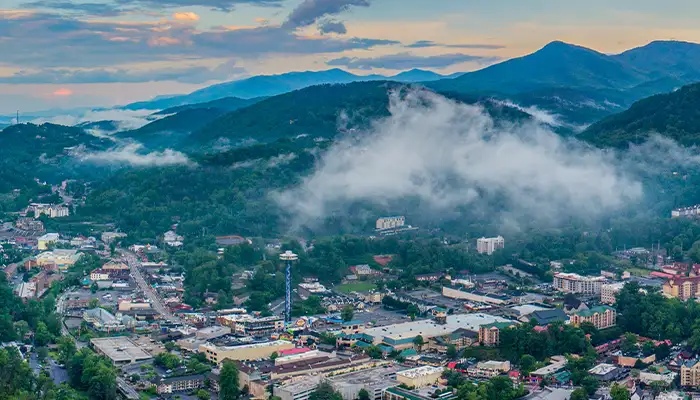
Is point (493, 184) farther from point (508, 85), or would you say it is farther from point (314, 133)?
point (508, 85)

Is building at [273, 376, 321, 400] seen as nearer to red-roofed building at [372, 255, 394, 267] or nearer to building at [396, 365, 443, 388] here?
building at [396, 365, 443, 388]

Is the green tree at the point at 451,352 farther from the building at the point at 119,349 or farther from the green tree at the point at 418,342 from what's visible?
the building at the point at 119,349

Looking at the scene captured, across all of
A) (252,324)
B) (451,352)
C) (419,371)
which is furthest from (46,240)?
(419,371)

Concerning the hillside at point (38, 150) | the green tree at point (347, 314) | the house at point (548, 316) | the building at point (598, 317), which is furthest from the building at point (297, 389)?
the hillside at point (38, 150)

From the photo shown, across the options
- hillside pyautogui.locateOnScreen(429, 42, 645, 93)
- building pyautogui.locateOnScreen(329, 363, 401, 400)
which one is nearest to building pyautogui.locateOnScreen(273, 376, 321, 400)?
building pyautogui.locateOnScreen(329, 363, 401, 400)

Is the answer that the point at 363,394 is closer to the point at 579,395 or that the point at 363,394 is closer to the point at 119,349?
the point at 579,395

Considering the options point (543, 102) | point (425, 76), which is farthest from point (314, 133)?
point (425, 76)
